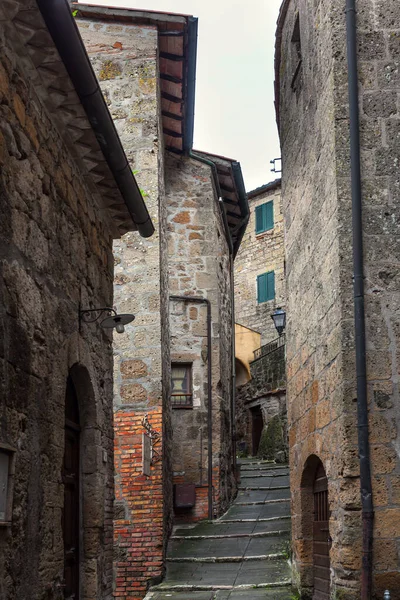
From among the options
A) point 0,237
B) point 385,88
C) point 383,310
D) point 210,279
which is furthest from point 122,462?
point 0,237

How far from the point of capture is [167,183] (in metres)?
13.3

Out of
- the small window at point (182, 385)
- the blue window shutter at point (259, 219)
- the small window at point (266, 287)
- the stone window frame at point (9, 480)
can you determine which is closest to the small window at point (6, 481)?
the stone window frame at point (9, 480)

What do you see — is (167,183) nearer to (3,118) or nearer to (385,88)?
(385,88)

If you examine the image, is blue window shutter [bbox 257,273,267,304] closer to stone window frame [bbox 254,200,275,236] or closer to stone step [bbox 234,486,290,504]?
stone window frame [bbox 254,200,275,236]

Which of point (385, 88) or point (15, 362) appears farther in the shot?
point (385, 88)

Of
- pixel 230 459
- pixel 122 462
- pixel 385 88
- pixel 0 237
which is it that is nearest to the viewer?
pixel 0 237

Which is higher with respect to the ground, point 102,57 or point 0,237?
point 102,57

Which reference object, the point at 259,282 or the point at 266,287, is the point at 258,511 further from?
the point at 259,282

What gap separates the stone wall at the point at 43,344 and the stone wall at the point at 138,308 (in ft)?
12.5

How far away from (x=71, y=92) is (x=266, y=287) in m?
24.4

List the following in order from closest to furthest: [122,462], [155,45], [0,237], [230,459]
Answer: [0,237] → [122,462] → [155,45] → [230,459]

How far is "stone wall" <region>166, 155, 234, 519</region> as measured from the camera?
12633 mm

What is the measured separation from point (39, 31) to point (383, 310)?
350 centimetres

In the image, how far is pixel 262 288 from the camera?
29188 mm
